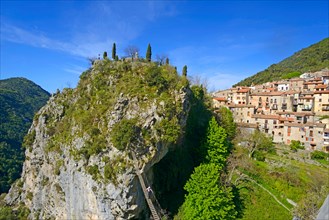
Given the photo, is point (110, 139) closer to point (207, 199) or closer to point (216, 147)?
point (207, 199)

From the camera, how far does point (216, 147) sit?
35.2 metres

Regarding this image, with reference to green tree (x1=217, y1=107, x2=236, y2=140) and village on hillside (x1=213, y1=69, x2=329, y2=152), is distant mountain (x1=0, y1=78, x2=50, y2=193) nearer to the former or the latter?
green tree (x1=217, y1=107, x2=236, y2=140)

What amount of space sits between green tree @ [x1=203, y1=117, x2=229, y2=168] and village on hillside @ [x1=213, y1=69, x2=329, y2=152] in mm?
19706

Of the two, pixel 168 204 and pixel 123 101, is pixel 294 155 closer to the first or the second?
pixel 168 204

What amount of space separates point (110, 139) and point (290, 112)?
41993 millimetres

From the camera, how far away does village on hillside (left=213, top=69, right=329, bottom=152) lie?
159ft

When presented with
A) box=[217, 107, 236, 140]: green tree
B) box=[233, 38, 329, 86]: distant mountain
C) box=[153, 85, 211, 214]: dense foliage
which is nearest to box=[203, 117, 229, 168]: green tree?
box=[153, 85, 211, 214]: dense foliage

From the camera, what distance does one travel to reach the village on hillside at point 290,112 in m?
48.4

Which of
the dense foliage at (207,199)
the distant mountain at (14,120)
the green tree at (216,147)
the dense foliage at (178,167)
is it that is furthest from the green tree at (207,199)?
the distant mountain at (14,120)

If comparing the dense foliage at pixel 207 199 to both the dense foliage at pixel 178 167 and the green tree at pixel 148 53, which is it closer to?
the dense foliage at pixel 178 167

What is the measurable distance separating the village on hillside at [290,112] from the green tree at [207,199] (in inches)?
1101

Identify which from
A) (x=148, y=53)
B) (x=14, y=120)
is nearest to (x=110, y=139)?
(x=148, y=53)

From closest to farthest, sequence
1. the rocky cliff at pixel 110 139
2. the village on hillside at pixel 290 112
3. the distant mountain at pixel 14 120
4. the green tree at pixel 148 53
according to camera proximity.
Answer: the rocky cliff at pixel 110 139
the green tree at pixel 148 53
the village on hillside at pixel 290 112
the distant mountain at pixel 14 120

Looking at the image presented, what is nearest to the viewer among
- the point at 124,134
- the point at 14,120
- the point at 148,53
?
the point at 124,134
